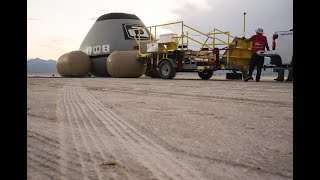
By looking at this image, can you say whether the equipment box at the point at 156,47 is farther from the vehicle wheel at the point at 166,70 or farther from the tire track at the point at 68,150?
the tire track at the point at 68,150

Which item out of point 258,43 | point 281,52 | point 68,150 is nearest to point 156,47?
point 258,43

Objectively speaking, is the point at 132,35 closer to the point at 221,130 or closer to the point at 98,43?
the point at 98,43

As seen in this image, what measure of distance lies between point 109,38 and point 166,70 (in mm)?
6193

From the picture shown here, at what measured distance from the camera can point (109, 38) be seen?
1617 centimetres

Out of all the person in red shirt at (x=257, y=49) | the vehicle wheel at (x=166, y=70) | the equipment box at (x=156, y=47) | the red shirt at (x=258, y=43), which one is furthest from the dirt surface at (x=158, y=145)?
the equipment box at (x=156, y=47)

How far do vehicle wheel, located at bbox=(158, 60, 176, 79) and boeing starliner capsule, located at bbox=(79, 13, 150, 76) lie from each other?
4593 millimetres

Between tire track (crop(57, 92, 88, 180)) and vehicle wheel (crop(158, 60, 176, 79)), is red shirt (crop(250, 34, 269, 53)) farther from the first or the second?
tire track (crop(57, 92, 88, 180))

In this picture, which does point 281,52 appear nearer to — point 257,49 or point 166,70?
point 257,49

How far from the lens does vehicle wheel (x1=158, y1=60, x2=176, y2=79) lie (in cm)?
1103

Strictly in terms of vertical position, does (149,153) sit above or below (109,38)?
below

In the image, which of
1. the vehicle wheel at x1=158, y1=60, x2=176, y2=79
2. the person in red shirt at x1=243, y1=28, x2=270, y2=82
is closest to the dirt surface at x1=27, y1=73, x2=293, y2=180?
the person in red shirt at x1=243, y1=28, x2=270, y2=82
